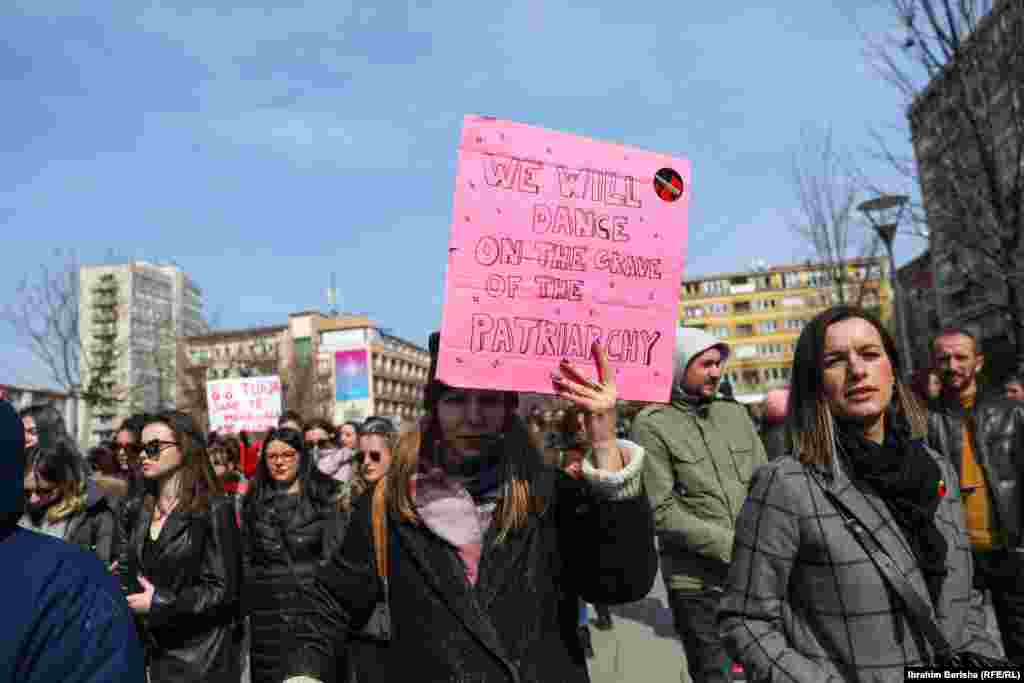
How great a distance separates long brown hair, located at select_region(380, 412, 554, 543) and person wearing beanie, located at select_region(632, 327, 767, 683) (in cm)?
165

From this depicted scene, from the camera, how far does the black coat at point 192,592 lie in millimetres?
3652

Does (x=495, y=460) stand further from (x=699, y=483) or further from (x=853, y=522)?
(x=699, y=483)

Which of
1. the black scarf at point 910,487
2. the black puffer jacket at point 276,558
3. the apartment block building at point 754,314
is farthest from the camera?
the apartment block building at point 754,314

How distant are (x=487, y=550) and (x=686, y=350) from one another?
244 centimetres

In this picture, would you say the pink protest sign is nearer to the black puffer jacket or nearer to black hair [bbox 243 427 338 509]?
the black puffer jacket

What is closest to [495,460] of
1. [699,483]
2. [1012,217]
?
[699,483]

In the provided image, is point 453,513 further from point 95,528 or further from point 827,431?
point 95,528

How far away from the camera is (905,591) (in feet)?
6.45

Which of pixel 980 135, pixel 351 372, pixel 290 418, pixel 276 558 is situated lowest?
pixel 276 558

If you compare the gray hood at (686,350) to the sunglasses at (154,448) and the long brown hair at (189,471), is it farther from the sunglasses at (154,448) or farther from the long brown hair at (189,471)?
the sunglasses at (154,448)

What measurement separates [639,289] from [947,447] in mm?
2537

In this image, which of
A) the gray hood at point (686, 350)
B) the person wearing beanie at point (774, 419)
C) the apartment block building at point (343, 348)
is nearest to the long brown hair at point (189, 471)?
the gray hood at point (686, 350)

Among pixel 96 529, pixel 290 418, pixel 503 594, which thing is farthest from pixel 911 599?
pixel 290 418

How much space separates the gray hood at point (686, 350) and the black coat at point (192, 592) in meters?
2.41
